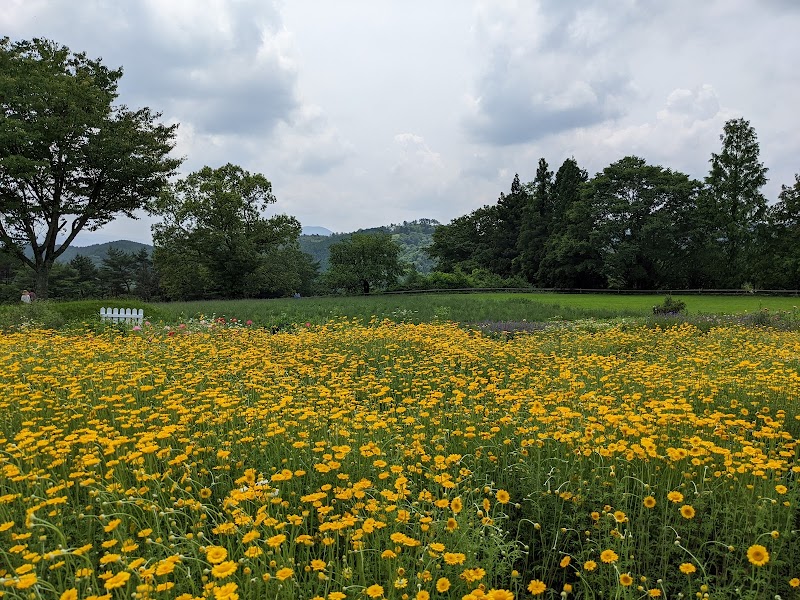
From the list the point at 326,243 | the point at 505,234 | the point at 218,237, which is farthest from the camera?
the point at 326,243

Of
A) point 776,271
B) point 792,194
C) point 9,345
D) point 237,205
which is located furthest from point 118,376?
point 792,194

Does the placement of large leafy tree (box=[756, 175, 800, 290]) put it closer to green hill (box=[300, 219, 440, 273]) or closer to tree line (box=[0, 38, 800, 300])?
tree line (box=[0, 38, 800, 300])

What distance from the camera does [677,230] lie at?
38562 mm

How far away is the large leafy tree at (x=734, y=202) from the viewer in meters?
36.5

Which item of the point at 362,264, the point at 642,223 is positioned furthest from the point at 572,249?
the point at 362,264

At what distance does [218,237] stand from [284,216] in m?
A: 5.89

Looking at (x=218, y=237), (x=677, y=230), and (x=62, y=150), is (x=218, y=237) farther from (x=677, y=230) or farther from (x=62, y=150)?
(x=677, y=230)

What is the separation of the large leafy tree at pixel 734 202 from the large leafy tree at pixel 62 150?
127 feet

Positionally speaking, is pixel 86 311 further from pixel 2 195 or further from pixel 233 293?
pixel 233 293

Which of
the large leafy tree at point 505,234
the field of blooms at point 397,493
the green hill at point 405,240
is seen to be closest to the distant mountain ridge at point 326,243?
the green hill at point 405,240

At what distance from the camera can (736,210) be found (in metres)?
37.8

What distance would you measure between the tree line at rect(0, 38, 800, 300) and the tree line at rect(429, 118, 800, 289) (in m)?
0.10

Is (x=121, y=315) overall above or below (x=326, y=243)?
below

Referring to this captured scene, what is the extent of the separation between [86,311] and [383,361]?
433 inches
